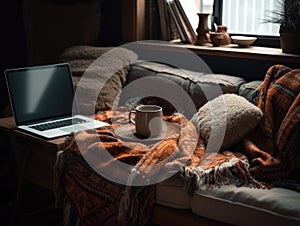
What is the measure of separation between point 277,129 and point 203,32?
0.85 m

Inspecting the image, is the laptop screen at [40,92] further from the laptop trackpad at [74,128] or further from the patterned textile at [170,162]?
the patterned textile at [170,162]

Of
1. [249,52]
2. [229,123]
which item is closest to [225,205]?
[229,123]

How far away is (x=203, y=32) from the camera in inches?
116

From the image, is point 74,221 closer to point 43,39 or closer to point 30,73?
point 30,73

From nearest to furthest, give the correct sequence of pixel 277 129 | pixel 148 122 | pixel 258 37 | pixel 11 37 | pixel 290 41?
1. pixel 148 122
2. pixel 277 129
3. pixel 290 41
4. pixel 258 37
5. pixel 11 37

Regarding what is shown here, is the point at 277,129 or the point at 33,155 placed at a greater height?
the point at 277,129

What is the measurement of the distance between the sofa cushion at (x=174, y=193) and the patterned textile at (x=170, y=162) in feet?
0.11

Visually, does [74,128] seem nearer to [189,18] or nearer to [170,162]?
[170,162]

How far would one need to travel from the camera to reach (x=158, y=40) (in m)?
3.22

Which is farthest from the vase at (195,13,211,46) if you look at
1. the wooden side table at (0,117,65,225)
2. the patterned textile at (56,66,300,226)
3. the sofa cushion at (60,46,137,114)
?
the wooden side table at (0,117,65,225)

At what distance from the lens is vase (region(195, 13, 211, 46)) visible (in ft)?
9.59

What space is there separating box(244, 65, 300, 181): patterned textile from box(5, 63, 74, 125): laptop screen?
3.02 feet

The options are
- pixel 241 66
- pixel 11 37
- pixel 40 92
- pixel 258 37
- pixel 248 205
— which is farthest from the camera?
pixel 11 37

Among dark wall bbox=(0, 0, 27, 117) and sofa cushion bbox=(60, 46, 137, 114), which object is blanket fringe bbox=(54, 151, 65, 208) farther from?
dark wall bbox=(0, 0, 27, 117)
